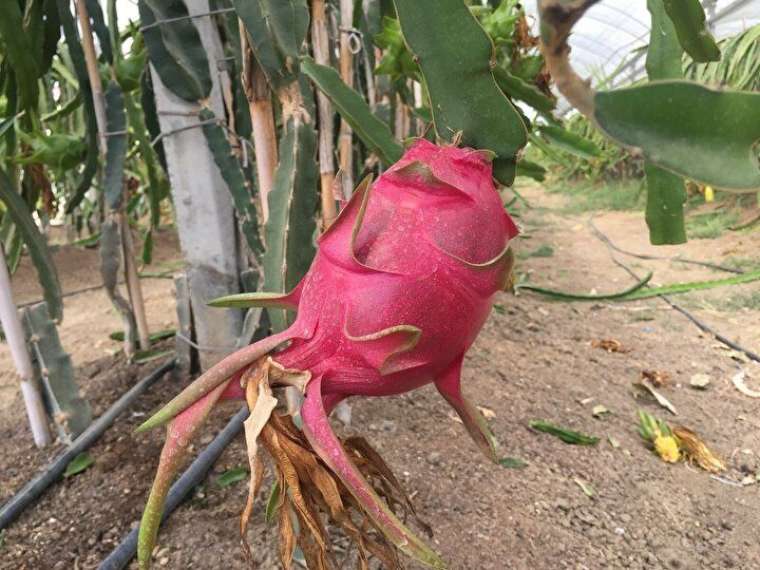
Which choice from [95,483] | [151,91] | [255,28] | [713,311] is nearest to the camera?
[255,28]

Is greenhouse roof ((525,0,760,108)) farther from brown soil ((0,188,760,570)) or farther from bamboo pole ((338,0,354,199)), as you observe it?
bamboo pole ((338,0,354,199))

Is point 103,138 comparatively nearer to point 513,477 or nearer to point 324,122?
point 324,122

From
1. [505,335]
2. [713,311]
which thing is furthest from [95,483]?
[713,311]

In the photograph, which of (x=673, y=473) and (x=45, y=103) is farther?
(x=45, y=103)

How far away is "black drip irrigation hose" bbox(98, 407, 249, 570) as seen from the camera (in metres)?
0.60

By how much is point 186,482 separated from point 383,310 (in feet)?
1.85

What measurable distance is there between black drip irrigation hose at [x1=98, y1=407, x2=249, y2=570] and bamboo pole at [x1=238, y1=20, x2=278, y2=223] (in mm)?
378

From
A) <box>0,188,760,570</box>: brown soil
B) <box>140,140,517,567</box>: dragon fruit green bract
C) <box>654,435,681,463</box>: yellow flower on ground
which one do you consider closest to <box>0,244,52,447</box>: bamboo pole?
<box>0,188,760,570</box>: brown soil

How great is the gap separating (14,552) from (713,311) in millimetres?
1835

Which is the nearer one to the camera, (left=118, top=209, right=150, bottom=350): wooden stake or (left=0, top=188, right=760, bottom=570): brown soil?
(left=0, top=188, right=760, bottom=570): brown soil

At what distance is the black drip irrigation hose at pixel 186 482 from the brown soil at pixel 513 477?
0.05ft

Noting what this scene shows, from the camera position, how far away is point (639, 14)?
5.48 meters

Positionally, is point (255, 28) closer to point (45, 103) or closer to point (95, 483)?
point (95, 483)

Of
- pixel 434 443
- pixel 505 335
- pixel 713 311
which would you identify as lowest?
pixel 713 311
